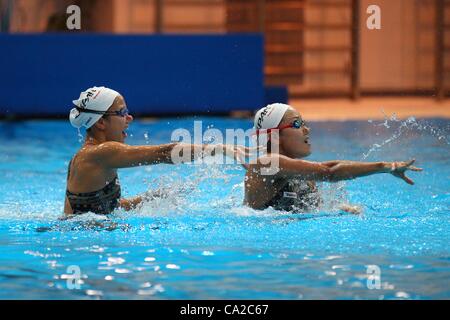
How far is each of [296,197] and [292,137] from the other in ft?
1.49

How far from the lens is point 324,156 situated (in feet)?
33.6

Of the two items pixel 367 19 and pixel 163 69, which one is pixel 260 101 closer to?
pixel 163 69

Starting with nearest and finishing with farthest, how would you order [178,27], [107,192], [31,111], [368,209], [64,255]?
[64,255]
[107,192]
[368,209]
[31,111]
[178,27]

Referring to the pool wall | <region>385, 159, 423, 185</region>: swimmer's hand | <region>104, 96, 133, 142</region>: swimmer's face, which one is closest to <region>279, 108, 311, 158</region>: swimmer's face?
<region>385, 159, 423, 185</region>: swimmer's hand

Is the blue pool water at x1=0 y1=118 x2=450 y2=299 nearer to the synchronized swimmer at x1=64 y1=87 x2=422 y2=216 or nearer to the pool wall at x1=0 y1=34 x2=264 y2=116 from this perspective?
the synchronized swimmer at x1=64 y1=87 x2=422 y2=216

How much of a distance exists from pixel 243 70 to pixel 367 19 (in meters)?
5.65

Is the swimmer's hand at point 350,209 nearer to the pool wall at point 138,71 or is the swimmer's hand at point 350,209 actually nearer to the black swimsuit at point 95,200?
the black swimsuit at point 95,200

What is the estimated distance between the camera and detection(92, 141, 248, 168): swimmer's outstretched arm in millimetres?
5301

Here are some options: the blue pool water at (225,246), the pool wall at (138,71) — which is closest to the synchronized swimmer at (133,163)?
the blue pool water at (225,246)

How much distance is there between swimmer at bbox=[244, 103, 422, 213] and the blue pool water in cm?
11

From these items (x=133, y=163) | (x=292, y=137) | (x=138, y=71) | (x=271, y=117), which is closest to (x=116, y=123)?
(x=133, y=163)

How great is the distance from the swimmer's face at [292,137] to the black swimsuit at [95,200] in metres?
1.10

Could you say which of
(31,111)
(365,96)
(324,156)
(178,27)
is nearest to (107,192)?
(324,156)

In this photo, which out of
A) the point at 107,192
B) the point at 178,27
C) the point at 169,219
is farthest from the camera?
the point at 178,27
